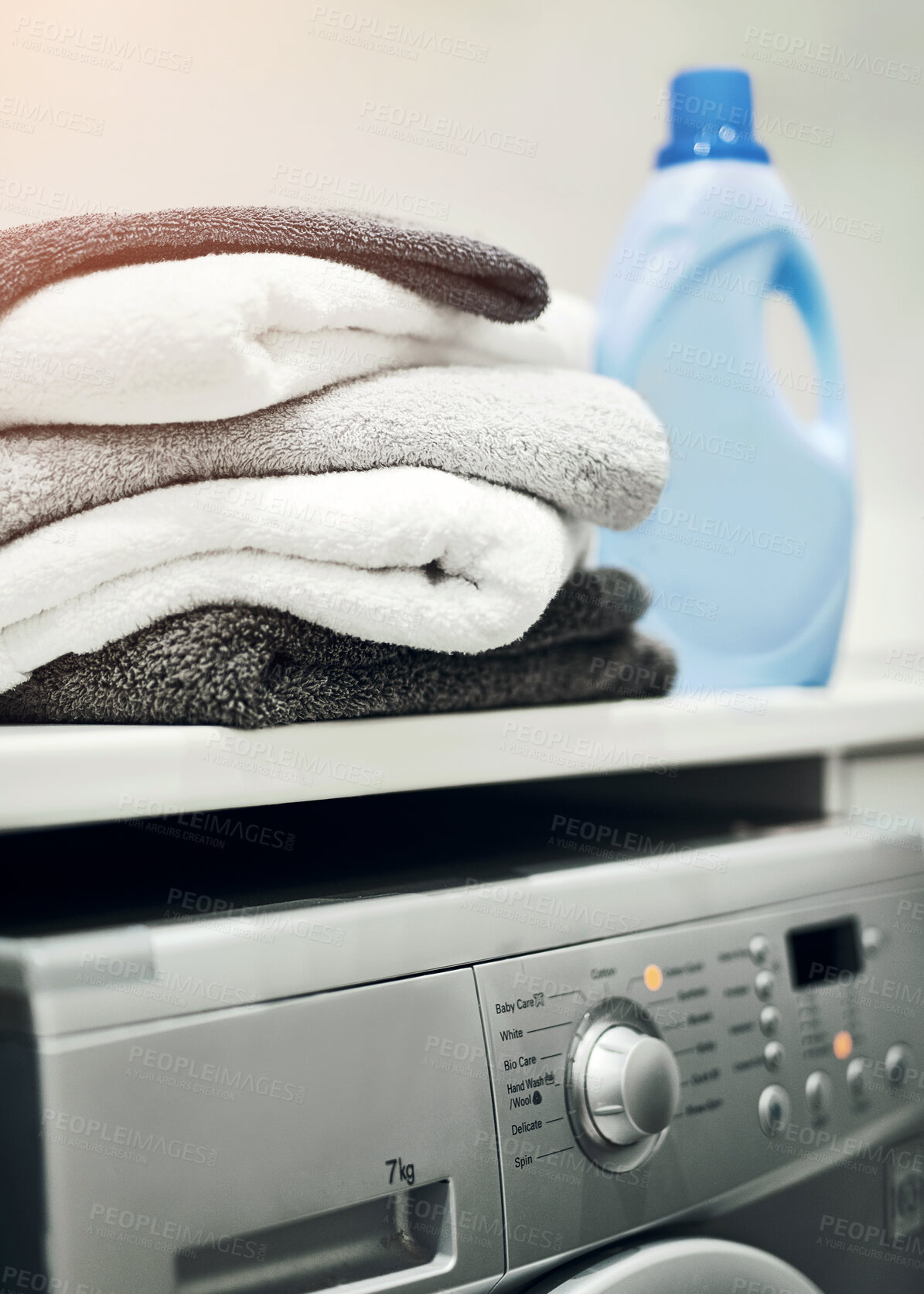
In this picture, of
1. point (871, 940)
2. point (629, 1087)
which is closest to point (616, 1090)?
point (629, 1087)

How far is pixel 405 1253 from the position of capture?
45cm

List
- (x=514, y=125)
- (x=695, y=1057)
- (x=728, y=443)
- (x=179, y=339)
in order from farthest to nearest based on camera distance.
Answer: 1. (x=514, y=125)
2. (x=728, y=443)
3. (x=695, y=1057)
4. (x=179, y=339)

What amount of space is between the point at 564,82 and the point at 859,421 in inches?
20.0

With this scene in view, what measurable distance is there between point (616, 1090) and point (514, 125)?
3.01ft

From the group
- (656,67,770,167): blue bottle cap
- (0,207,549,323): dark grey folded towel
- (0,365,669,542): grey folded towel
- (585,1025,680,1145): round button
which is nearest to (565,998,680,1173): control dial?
(585,1025,680,1145): round button

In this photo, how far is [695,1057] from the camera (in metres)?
0.53

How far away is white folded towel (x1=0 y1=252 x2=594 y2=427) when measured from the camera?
406mm

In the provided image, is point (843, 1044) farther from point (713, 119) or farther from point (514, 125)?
point (514, 125)

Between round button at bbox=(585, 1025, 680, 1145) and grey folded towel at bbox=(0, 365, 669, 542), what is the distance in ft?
0.86

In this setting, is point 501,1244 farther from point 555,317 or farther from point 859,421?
point 859,421

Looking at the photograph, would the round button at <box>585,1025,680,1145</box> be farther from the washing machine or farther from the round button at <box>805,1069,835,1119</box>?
the round button at <box>805,1069,835,1119</box>

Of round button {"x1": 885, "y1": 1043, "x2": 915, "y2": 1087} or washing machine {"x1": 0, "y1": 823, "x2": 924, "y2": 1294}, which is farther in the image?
round button {"x1": 885, "y1": 1043, "x2": 915, "y2": 1087}

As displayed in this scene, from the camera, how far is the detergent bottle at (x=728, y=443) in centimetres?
78

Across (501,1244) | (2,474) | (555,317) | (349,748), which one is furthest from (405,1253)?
(555,317)
